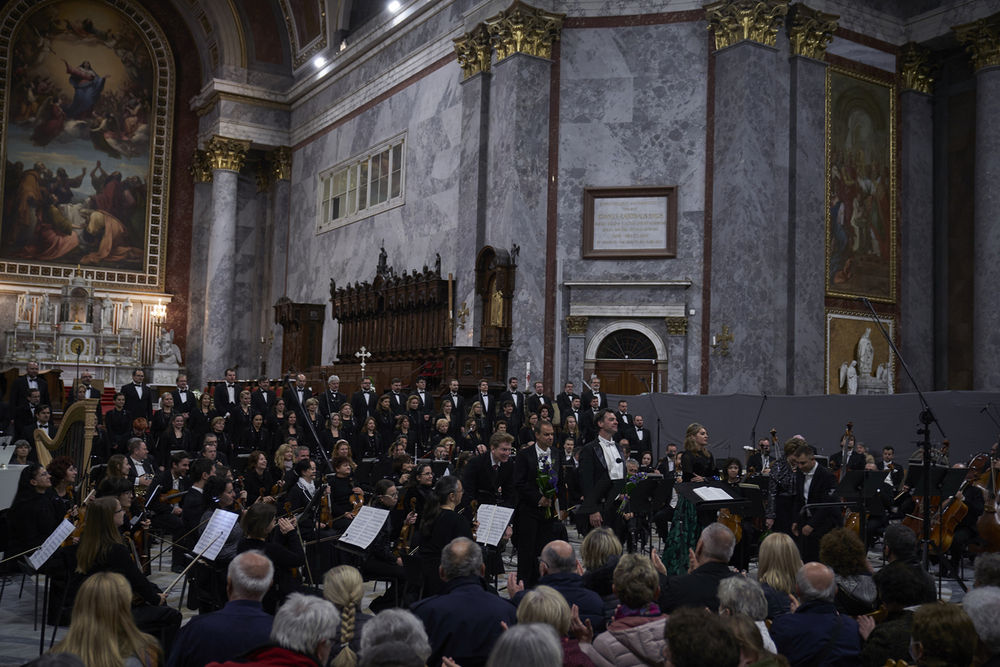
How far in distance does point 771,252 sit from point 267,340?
61.7 ft

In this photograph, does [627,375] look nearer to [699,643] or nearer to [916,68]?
[916,68]

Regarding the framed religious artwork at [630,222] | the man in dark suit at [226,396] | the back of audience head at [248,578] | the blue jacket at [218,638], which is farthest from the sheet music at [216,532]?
the framed religious artwork at [630,222]

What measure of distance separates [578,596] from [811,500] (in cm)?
491

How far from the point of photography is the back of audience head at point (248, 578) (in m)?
4.67

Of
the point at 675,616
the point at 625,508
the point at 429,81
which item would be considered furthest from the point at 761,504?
the point at 429,81

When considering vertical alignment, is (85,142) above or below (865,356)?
above

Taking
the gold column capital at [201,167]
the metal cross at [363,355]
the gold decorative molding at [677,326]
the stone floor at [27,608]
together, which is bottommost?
the stone floor at [27,608]

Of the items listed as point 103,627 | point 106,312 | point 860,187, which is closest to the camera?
point 103,627

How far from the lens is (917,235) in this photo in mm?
22766

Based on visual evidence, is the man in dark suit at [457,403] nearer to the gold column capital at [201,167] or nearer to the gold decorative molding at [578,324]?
the gold decorative molding at [578,324]

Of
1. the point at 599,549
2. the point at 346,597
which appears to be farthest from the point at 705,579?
the point at 346,597

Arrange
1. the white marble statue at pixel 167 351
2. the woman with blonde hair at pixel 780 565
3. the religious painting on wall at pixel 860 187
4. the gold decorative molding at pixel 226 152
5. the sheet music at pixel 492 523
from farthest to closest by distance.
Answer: the gold decorative molding at pixel 226 152 → the white marble statue at pixel 167 351 → the religious painting on wall at pixel 860 187 → the sheet music at pixel 492 523 → the woman with blonde hair at pixel 780 565

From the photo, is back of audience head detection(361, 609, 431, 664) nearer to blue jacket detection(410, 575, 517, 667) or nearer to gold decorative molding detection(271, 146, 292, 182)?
blue jacket detection(410, 575, 517, 667)

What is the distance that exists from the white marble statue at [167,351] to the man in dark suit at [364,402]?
52.8 feet
